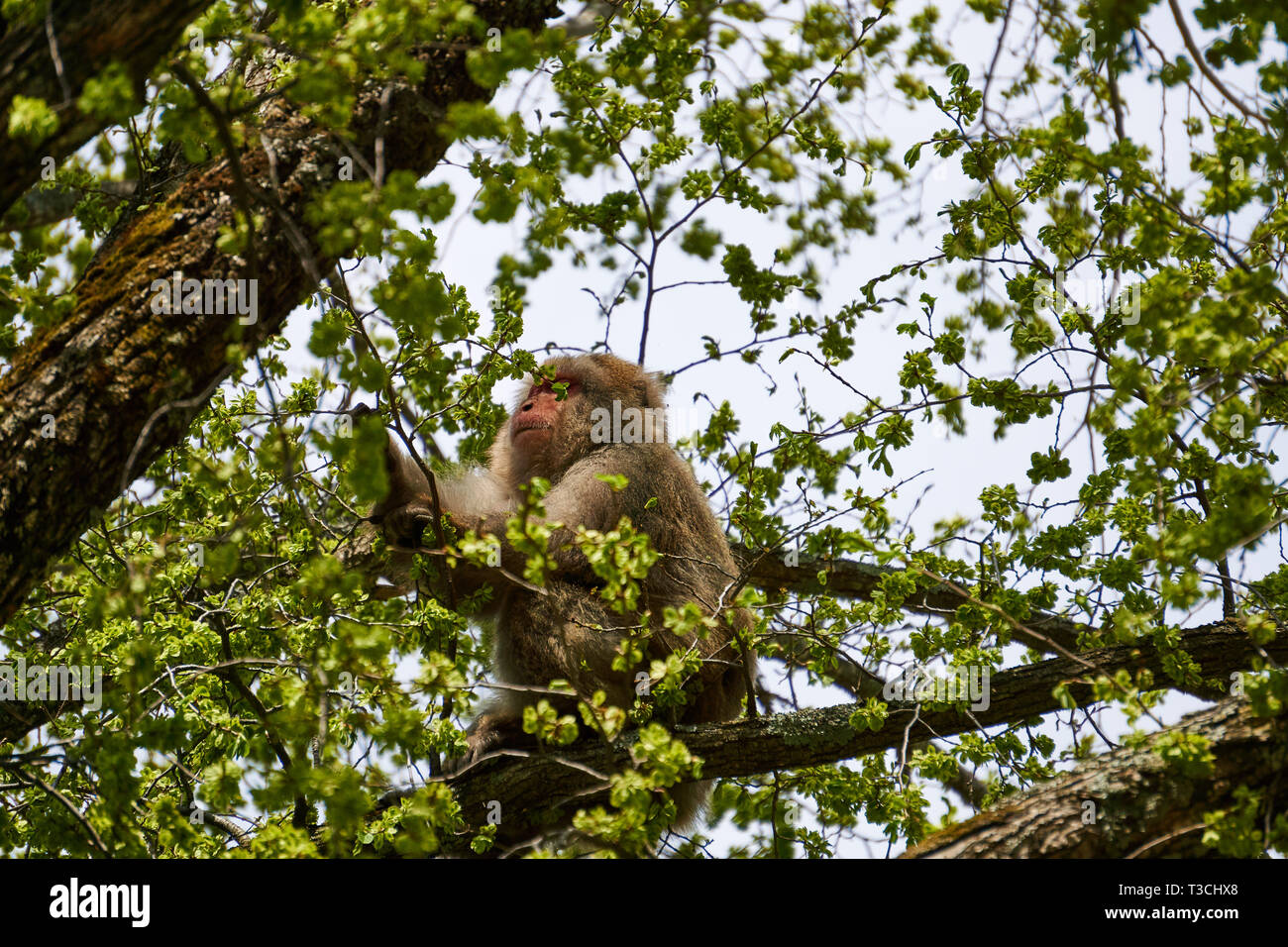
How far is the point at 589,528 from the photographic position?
6.60m

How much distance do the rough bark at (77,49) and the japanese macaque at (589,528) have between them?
2703mm

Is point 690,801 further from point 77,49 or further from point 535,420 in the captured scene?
point 77,49

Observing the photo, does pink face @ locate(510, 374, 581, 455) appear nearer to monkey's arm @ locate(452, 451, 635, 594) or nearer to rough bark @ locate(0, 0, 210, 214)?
monkey's arm @ locate(452, 451, 635, 594)

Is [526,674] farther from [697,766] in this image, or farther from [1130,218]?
[1130,218]

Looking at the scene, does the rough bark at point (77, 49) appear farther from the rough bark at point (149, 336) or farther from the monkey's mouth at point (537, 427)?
the monkey's mouth at point (537, 427)

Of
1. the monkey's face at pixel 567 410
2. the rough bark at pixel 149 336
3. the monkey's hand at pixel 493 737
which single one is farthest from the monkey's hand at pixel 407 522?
the rough bark at pixel 149 336

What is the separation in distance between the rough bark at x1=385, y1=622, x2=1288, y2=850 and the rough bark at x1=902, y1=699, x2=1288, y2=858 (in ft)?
3.96

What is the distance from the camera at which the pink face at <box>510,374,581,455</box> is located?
717 centimetres

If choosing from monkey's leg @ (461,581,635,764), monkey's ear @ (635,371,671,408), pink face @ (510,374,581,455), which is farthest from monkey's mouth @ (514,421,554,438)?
monkey's leg @ (461,581,635,764)

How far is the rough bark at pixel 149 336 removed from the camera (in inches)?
143

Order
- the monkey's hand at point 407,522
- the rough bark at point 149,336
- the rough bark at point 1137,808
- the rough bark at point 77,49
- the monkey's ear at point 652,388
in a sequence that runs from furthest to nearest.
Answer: the monkey's ear at point 652,388 < the monkey's hand at point 407,522 < the rough bark at point 1137,808 < the rough bark at point 149,336 < the rough bark at point 77,49

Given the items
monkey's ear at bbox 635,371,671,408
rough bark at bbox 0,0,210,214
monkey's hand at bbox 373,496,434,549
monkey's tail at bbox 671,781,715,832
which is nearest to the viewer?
rough bark at bbox 0,0,210,214
